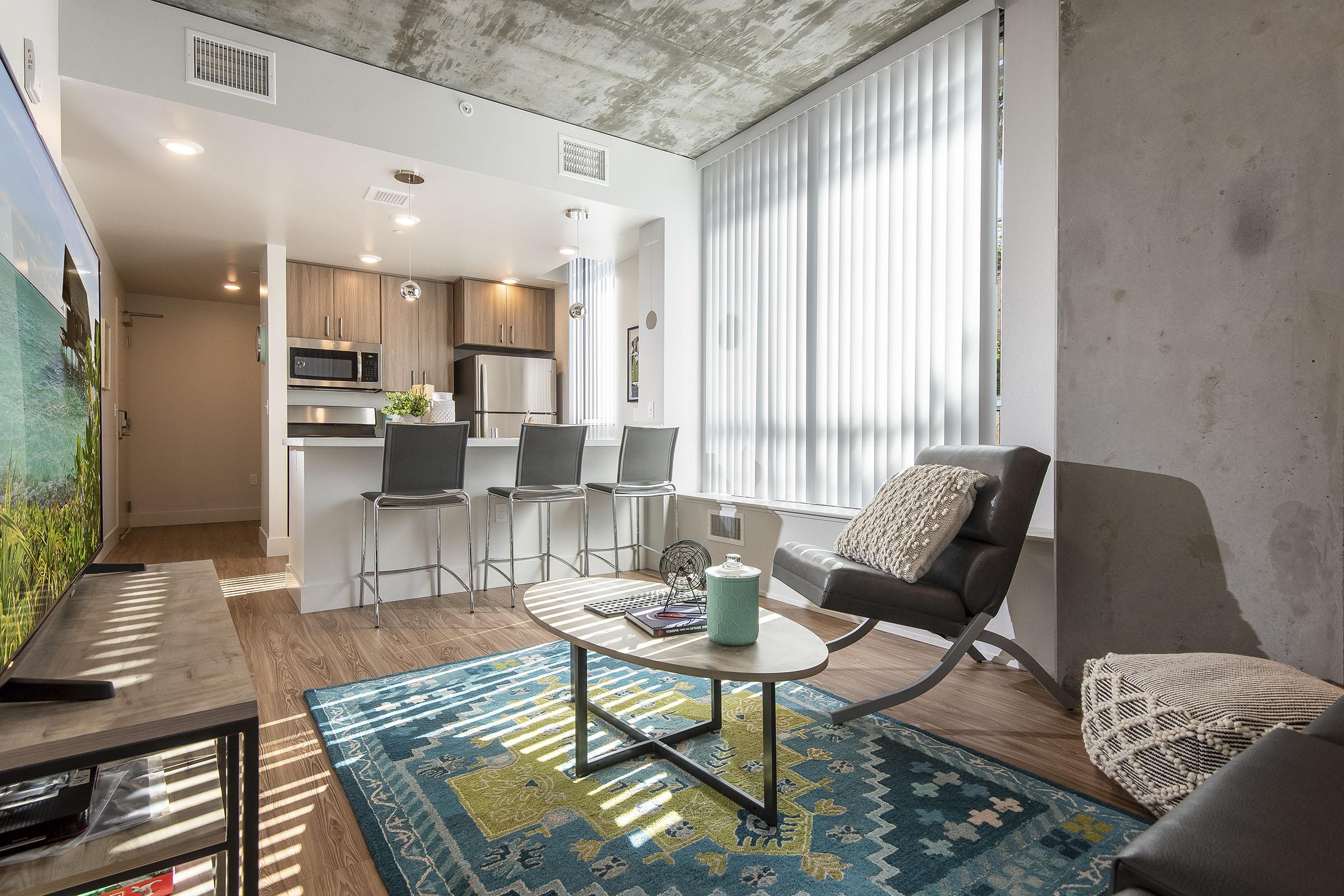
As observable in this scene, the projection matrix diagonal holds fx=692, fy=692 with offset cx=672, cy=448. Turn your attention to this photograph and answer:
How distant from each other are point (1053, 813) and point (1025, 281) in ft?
6.56

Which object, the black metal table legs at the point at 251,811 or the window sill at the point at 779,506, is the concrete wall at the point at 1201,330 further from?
the black metal table legs at the point at 251,811

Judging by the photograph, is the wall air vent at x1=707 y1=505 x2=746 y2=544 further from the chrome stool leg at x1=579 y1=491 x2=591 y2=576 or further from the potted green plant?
the potted green plant

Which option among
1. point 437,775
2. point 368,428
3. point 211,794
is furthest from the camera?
point 368,428

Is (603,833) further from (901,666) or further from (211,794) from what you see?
(901,666)

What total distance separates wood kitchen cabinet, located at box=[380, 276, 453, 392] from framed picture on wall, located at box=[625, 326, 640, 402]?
2.03 meters

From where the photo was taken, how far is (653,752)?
6.46 feet

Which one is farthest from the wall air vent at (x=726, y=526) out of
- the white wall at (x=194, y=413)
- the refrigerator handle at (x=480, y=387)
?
the white wall at (x=194, y=413)

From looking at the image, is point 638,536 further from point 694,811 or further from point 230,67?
point 230,67

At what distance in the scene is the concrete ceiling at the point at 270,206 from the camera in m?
3.24

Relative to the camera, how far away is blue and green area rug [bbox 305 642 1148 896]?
1.42 m

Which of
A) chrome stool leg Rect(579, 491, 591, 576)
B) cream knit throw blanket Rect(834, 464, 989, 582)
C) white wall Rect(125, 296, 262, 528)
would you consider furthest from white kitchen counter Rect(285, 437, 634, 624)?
white wall Rect(125, 296, 262, 528)

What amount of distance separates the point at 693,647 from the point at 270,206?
164 inches

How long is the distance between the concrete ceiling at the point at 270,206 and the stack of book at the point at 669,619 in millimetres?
2886

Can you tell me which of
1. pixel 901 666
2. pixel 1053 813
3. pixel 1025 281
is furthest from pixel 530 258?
pixel 1053 813
